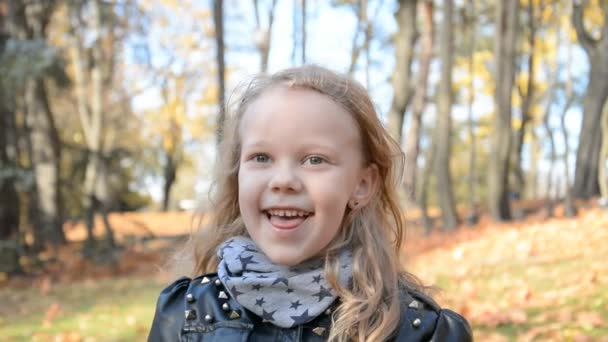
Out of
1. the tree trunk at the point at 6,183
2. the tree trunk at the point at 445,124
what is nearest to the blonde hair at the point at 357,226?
the tree trunk at the point at 6,183

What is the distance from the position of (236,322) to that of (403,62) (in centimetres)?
1100

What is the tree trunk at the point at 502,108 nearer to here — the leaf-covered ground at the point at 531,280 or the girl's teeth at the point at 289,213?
the leaf-covered ground at the point at 531,280

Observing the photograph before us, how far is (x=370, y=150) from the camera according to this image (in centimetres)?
185

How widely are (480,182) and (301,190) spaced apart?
102 ft

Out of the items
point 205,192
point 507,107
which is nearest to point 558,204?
point 507,107

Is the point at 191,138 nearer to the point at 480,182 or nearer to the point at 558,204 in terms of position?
the point at 480,182

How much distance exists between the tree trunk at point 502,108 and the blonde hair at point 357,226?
10.2m

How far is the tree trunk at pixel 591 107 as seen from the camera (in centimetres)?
1012

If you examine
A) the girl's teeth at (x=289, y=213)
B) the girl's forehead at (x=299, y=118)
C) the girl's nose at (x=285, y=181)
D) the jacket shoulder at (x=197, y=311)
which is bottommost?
the jacket shoulder at (x=197, y=311)

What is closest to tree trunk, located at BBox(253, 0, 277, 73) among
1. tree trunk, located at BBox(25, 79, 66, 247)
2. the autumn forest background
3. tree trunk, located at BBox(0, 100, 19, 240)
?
the autumn forest background

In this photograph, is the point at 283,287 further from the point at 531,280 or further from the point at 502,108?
the point at 502,108

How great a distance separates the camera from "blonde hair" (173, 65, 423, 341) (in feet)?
5.38

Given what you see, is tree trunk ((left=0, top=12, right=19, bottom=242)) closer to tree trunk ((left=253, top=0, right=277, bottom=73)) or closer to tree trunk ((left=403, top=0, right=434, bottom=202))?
tree trunk ((left=253, top=0, right=277, bottom=73))

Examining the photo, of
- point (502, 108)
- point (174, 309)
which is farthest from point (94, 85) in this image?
point (174, 309)
